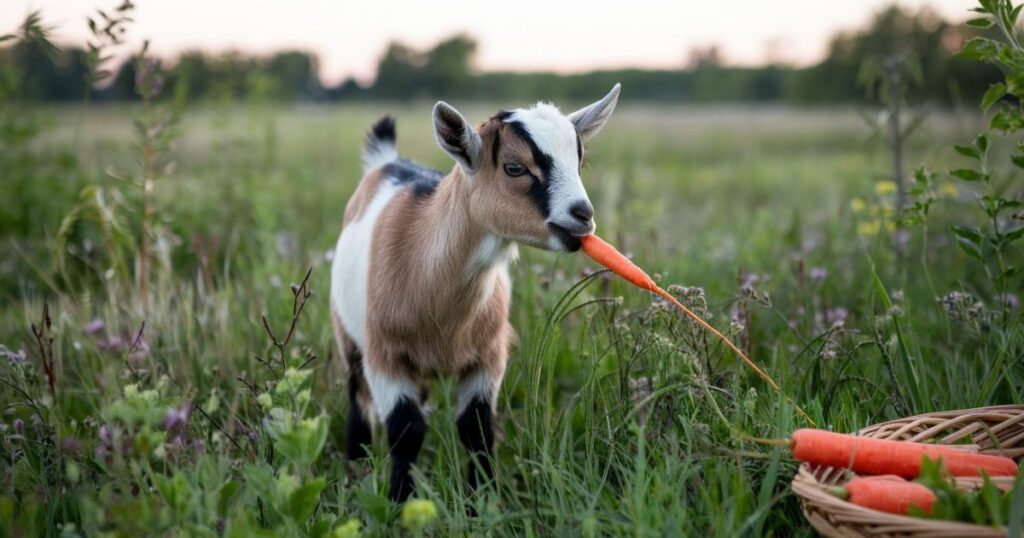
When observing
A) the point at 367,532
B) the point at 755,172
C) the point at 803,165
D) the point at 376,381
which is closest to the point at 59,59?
the point at 376,381

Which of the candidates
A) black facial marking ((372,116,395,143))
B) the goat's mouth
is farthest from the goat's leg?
the goat's mouth

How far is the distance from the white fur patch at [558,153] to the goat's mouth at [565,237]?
0.02 metres

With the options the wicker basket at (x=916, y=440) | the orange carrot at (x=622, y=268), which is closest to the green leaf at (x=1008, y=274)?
the wicker basket at (x=916, y=440)

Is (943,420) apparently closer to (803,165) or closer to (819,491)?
(819,491)

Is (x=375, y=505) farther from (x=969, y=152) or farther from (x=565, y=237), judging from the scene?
(x=969, y=152)

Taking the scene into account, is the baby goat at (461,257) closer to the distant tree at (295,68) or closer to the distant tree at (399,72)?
the distant tree at (295,68)

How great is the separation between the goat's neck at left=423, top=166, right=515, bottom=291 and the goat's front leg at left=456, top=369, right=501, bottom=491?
43 cm

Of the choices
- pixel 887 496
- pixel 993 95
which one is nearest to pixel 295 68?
pixel 993 95

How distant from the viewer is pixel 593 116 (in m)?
3.13

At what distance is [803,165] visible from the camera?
527 inches

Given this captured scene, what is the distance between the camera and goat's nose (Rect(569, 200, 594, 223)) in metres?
2.65

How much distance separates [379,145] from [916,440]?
282cm

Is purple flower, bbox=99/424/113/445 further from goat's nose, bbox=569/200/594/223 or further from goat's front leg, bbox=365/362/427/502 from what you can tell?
goat's nose, bbox=569/200/594/223

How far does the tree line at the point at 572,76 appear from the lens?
7730mm
